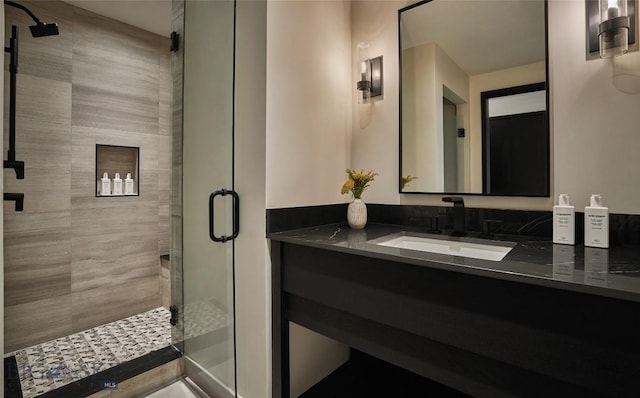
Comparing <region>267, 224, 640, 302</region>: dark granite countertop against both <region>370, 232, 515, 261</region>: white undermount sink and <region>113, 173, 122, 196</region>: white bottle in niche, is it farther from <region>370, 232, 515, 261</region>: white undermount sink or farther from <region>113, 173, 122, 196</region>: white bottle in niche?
<region>113, 173, 122, 196</region>: white bottle in niche

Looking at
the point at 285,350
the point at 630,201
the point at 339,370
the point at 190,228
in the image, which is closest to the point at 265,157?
the point at 190,228

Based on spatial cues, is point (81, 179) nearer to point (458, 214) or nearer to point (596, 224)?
point (458, 214)

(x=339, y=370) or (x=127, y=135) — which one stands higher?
(x=127, y=135)

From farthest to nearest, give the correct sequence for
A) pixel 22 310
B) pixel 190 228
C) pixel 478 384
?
pixel 22 310, pixel 190 228, pixel 478 384

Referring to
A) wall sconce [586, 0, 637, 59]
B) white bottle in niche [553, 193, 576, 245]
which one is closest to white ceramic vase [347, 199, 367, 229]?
white bottle in niche [553, 193, 576, 245]

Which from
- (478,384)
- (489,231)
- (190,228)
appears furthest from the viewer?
(190,228)

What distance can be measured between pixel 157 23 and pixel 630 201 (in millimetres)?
3211

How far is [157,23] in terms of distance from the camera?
2527 mm

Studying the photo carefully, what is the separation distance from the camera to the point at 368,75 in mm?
1790

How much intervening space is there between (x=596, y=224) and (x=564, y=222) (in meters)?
0.09

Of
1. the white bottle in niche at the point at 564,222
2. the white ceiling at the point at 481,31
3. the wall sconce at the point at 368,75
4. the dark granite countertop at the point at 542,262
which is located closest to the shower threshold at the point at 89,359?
the dark granite countertop at the point at 542,262

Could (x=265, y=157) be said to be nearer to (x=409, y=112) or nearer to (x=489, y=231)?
(x=409, y=112)

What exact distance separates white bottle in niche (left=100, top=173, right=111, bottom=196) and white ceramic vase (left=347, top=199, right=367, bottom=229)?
6.59 feet

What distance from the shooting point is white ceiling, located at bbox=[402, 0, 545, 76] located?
133cm
